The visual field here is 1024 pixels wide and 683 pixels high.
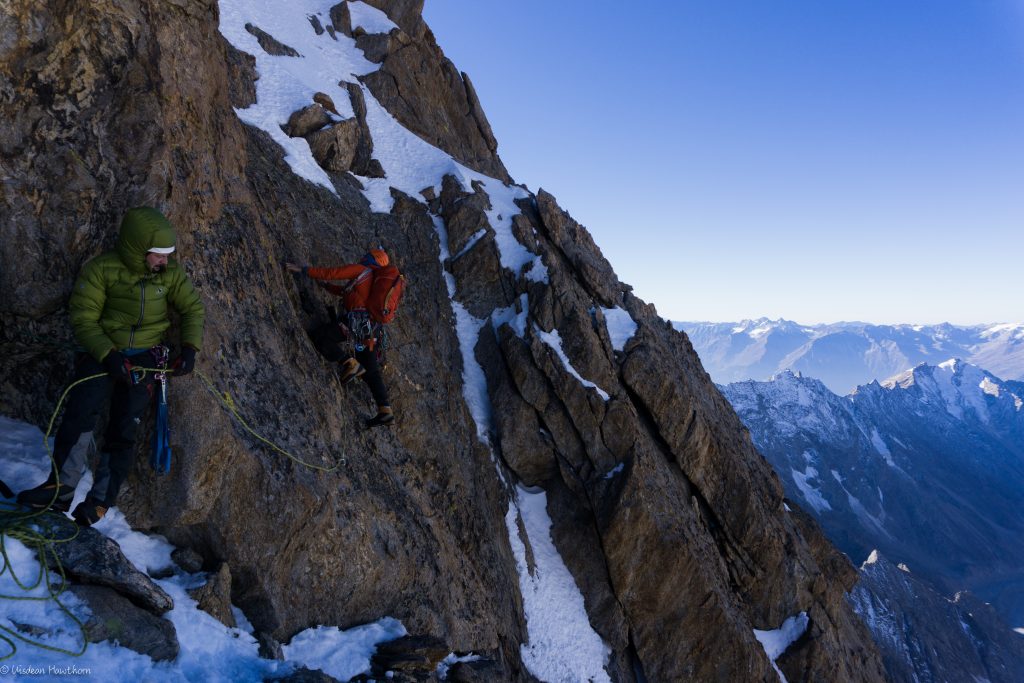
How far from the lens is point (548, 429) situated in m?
22.1

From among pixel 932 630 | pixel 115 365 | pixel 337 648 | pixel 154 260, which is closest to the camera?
pixel 115 365

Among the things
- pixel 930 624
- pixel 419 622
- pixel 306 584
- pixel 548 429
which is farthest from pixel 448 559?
pixel 930 624

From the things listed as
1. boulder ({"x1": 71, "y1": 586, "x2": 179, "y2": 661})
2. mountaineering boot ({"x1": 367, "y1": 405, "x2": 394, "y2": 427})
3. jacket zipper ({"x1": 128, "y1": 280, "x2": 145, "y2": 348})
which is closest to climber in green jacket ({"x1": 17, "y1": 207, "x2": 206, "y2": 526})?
jacket zipper ({"x1": 128, "y1": 280, "x2": 145, "y2": 348})

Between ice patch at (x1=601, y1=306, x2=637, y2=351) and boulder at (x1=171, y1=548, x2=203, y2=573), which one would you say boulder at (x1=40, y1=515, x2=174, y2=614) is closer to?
boulder at (x1=171, y1=548, x2=203, y2=573)

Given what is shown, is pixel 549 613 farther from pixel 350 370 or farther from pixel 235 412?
pixel 235 412

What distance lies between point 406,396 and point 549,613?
30.1 ft

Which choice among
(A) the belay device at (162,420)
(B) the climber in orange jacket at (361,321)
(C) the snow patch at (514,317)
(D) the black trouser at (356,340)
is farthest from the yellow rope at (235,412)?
(C) the snow patch at (514,317)

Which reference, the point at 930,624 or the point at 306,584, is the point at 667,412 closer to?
the point at 306,584

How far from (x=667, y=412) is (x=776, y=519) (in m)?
8.31

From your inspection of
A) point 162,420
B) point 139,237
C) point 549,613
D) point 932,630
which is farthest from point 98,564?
point 932,630

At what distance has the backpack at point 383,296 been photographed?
1384 cm

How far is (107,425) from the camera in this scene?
831 cm

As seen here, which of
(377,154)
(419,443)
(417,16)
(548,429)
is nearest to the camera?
(419,443)

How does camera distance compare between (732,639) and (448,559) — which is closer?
(448,559)
